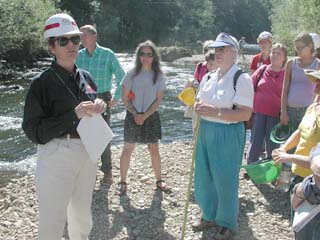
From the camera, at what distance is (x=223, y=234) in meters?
4.46

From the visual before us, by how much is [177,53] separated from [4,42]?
20513 mm

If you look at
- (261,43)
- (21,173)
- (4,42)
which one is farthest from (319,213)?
(4,42)

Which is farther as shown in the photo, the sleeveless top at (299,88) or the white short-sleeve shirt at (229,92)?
the sleeveless top at (299,88)

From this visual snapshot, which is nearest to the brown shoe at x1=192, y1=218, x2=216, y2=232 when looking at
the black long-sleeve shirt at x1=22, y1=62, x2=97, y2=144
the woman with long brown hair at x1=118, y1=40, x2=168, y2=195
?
the woman with long brown hair at x1=118, y1=40, x2=168, y2=195

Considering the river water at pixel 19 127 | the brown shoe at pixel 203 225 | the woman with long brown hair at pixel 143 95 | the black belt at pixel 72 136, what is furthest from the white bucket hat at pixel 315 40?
the river water at pixel 19 127

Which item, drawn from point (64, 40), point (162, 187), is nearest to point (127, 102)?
point (162, 187)

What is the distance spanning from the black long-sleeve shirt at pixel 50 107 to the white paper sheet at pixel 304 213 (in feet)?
5.60

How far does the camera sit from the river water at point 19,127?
9039 mm

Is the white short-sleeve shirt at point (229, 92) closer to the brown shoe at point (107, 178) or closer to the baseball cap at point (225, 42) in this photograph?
the baseball cap at point (225, 42)

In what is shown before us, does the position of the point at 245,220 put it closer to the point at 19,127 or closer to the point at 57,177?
the point at 57,177

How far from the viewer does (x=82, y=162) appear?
3.50 m

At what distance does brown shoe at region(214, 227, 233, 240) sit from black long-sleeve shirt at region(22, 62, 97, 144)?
6.39ft

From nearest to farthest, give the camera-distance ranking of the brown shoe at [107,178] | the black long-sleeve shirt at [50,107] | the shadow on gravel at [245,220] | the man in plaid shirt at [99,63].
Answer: the black long-sleeve shirt at [50,107] → the shadow on gravel at [245,220] → the man in plaid shirt at [99,63] → the brown shoe at [107,178]

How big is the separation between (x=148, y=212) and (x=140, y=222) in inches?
10.9
